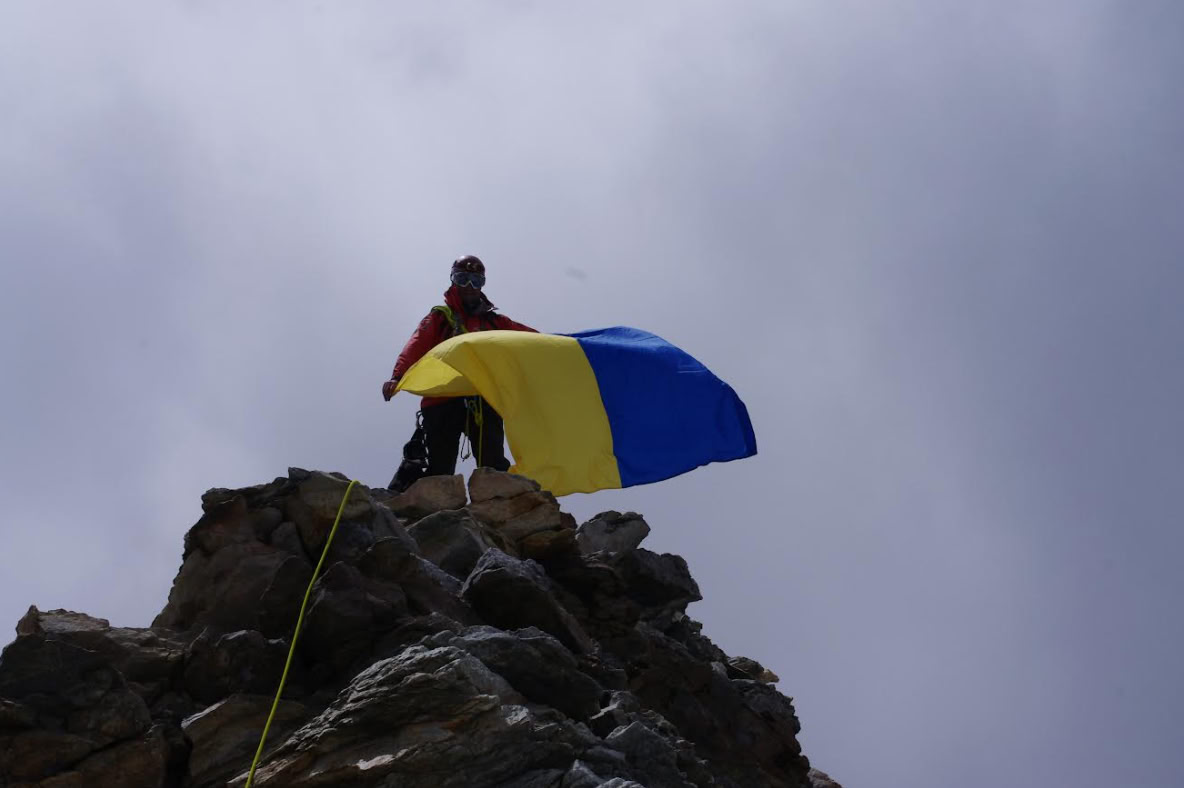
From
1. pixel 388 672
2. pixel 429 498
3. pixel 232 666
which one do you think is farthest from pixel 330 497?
pixel 388 672

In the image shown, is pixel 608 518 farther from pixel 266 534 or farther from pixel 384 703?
pixel 384 703

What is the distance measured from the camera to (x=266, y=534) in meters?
12.7

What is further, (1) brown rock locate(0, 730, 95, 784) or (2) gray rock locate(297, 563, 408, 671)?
(2) gray rock locate(297, 563, 408, 671)

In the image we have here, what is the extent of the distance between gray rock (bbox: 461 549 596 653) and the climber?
5.22 metres

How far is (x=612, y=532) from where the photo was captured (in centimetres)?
1630

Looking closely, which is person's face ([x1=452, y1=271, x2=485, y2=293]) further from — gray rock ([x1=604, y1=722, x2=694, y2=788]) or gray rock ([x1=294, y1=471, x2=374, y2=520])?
gray rock ([x1=604, y1=722, x2=694, y2=788])

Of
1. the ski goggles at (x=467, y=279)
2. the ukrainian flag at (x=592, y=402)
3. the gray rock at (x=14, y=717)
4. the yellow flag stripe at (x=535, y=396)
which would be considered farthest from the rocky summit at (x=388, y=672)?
the ski goggles at (x=467, y=279)

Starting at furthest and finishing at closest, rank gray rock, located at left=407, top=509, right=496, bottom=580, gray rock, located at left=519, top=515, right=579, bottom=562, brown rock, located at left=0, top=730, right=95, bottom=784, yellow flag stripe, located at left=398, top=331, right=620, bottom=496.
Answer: yellow flag stripe, located at left=398, top=331, right=620, bottom=496 < gray rock, located at left=519, top=515, right=579, bottom=562 < gray rock, located at left=407, top=509, right=496, bottom=580 < brown rock, located at left=0, top=730, right=95, bottom=784

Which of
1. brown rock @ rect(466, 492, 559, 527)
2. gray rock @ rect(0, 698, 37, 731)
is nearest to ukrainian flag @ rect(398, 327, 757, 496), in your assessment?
brown rock @ rect(466, 492, 559, 527)

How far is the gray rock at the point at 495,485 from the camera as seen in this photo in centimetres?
1505

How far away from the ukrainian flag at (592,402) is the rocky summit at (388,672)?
2674 millimetres

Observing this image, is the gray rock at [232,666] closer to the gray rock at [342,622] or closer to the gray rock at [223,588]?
the gray rock at [342,622]

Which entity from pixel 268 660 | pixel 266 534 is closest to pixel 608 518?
pixel 266 534

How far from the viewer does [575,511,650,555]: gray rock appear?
16.1m
